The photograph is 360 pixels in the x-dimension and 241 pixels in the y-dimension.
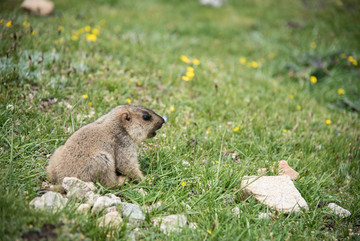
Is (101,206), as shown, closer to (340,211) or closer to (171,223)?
(171,223)

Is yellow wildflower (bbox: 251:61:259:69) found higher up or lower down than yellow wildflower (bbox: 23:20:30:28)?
lower down

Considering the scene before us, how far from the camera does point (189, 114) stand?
6.17 metres

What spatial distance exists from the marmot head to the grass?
38 centimetres

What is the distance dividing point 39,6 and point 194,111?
7039mm

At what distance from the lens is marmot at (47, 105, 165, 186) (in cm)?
375

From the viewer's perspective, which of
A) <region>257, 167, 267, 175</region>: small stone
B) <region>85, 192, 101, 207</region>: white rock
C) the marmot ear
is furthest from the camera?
<region>257, 167, 267, 175</region>: small stone

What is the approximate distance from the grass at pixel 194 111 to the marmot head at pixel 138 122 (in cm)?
38

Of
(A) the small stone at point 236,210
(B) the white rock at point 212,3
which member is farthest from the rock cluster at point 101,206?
(B) the white rock at point 212,3

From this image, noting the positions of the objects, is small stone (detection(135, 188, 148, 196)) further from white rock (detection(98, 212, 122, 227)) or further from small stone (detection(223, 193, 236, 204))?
small stone (detection(223, 193, 236, 204))

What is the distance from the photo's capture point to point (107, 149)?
13.3ft

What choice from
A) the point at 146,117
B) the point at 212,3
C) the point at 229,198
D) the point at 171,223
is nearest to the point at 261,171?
the point at 229,198

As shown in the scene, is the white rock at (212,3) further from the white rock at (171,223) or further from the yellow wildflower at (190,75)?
the white rock at (171,223)

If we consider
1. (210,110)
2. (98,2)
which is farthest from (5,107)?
(98,2)

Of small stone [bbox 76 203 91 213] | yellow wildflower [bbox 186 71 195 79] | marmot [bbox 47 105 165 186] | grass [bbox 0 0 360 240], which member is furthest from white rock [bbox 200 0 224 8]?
small stone [bbox 76 203 91 213]
